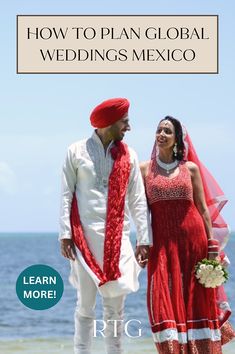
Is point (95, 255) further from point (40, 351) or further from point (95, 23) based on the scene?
point (40, 351)

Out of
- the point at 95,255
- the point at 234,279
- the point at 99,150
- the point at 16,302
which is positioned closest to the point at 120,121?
the point at 99,150

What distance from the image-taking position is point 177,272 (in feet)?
21.5

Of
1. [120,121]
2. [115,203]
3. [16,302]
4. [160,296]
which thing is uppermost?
[120,121]

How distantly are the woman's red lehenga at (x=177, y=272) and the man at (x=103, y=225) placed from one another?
0.16 meters

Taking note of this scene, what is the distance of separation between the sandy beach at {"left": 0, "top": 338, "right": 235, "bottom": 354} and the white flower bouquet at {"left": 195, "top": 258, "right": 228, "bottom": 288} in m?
1.98

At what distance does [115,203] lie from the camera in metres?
6.34

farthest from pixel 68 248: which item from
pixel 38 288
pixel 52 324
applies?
pixel 52 324

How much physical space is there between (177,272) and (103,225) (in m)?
0.55

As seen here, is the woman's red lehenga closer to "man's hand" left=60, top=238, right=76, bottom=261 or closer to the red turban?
the red turban

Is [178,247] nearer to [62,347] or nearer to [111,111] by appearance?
[111,111]

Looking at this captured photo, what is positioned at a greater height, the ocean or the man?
the man

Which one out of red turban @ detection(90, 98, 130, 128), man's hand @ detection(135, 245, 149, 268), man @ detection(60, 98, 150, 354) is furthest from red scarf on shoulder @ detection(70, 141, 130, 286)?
red turban @ detection(90, 98, 130, 128)

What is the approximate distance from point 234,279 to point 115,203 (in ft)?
48.3

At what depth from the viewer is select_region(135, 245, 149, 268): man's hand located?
6371mm
